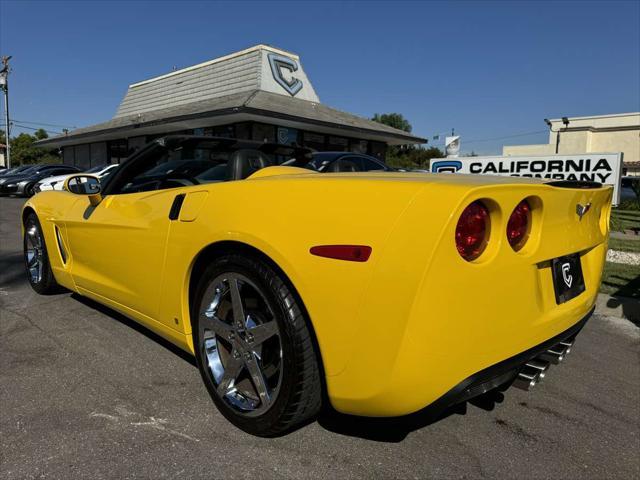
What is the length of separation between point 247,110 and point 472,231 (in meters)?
14.7

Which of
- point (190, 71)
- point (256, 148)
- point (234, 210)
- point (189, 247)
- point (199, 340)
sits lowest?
point (199, 340)

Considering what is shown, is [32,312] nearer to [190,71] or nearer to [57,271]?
[57,271]

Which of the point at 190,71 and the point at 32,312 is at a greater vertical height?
the point at 190,71

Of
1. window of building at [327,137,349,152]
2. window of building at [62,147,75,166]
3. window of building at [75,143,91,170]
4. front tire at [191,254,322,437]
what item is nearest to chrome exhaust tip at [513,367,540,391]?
front tire at [191,254,322,437]

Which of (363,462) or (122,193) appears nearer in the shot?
(363,462)

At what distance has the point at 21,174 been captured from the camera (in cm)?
1881

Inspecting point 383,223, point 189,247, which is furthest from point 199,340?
point 383,223

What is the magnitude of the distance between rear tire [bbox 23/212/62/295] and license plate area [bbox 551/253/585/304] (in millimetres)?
3872

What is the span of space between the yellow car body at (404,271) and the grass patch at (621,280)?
3.31 m

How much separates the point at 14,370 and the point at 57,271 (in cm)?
121

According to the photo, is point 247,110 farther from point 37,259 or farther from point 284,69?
point 37,259

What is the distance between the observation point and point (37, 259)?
13.9 ft

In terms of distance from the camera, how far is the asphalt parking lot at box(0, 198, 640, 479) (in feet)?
6.42

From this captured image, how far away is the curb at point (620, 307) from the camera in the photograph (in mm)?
4351
